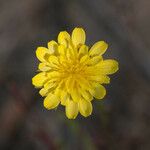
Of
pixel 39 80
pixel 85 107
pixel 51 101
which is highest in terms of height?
pixel 39 80

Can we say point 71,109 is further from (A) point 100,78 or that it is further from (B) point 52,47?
(B) point 52,47

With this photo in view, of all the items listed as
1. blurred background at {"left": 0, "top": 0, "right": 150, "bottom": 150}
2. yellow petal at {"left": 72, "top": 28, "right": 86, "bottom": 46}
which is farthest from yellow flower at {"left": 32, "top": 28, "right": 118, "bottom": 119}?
blurred background at {"left": 0, "top": 0, "right": 150, "bottom": 150}

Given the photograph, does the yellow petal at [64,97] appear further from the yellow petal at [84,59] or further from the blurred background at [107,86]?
the blurred background at [107,86]

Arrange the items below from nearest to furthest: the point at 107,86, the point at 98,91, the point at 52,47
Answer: the point at 98,91
the point at 52,47
the point at 107,86

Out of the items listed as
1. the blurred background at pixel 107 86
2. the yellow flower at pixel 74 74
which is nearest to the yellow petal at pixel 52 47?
the yellow flower at pixel 74 74

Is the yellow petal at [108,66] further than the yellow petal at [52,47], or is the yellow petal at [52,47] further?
the yellow petal at [52,47]

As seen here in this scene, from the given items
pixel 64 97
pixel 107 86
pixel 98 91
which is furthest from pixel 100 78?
pixel 107 86

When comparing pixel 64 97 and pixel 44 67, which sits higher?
pixel 44 67
